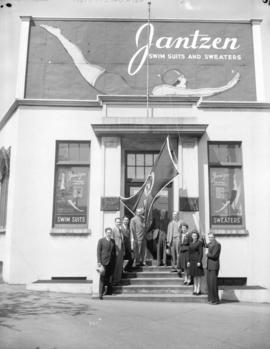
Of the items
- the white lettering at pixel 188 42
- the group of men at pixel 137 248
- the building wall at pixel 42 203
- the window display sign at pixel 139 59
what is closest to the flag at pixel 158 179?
the group of men at pixel 137 248

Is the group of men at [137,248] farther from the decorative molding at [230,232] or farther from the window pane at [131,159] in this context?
the window pane at [131,159]

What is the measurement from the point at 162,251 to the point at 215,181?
10.0 ft

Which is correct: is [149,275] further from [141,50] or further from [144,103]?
[141,50]

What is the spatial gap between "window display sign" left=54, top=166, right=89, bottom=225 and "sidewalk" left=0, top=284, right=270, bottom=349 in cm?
346

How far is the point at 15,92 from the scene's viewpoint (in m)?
13.7

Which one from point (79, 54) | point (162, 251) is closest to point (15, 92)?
point (79, 54)

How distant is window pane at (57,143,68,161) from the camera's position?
12.9 m

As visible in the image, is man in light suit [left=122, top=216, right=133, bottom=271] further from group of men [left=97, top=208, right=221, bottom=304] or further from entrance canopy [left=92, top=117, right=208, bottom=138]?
entrance canopy [left=92, top=117, right=208, bottom=138]

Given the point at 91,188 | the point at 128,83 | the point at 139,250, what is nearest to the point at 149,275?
the point at 139,250

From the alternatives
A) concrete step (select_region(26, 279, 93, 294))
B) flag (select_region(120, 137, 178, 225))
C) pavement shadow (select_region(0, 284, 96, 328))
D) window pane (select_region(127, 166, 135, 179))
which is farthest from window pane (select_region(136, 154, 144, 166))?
pavement shadow (select_region(0, 284, 96, 328))

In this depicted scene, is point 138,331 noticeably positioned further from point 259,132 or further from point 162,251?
point 259,132

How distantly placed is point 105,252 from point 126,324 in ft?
9.91

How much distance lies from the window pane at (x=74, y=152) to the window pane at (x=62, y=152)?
5.5 inches

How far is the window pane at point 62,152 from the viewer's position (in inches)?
509
